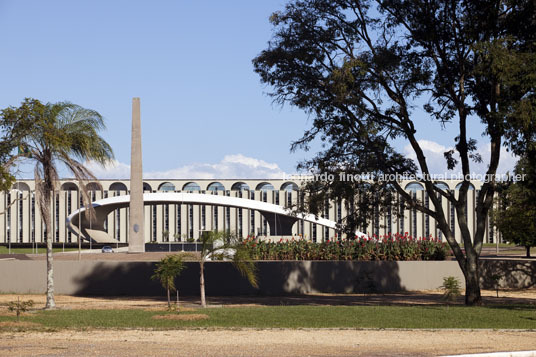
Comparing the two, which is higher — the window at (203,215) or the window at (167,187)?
the window at (167,187)

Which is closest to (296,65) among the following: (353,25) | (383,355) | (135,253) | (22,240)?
(353,25)

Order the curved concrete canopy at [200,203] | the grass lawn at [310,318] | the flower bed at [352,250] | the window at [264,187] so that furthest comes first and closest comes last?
1. the window at [264,187]
2. the curved concrete canopy at [200,203]
3. the flower bed at [352,250]
4. the grass lawn at [310,318]

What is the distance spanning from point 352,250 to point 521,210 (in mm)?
9496

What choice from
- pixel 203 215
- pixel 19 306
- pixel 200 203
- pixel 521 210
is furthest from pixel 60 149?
pixel 203 215

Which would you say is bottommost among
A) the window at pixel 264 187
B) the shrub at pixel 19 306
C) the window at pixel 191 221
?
the shrub at pixel 19 306

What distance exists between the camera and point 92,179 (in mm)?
21391

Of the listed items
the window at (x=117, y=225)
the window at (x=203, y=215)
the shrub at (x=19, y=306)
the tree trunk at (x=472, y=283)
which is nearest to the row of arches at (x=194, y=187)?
the window at (x=203, y=215)

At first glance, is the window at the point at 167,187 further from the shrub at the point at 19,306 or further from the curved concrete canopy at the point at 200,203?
the shrub at the point at 19,306

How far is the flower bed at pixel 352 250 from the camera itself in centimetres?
3238

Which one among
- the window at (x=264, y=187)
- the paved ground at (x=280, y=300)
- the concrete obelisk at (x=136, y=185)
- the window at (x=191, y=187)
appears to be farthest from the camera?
the window at (x=264, y=187)

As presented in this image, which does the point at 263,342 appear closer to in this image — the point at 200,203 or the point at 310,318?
the point at 310,318

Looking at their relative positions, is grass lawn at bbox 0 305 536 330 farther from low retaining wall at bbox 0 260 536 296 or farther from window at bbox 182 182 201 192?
window at bbox 182 182 201 192

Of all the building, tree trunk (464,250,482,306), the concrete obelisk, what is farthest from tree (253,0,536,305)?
the building

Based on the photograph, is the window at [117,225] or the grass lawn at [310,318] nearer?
the grass lawn at [310,318]
